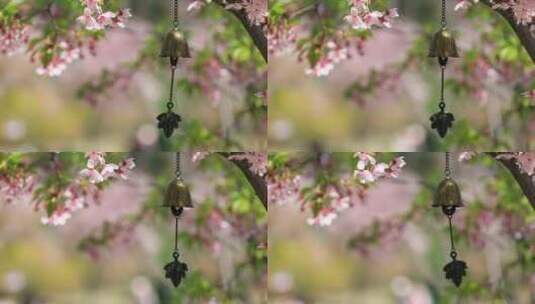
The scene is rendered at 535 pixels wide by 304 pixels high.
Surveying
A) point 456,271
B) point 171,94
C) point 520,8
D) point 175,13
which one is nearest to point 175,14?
point 175,13

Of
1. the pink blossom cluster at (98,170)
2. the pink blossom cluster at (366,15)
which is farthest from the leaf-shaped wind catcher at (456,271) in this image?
the pink blossom cluster at (98,170)

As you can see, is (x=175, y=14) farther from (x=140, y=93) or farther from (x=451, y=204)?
(x=451, y=204)

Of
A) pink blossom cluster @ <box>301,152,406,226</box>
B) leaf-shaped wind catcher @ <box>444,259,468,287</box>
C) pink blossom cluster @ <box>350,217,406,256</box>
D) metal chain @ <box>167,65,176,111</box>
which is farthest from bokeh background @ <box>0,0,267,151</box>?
leaf-shaped wind catcher @ <box>444,259,468,287</box>

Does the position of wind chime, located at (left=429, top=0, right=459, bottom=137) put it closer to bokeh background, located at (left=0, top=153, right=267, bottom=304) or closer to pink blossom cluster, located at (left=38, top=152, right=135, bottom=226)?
bokeh background, located at (left=0, top=153, right=267, bottom=304)

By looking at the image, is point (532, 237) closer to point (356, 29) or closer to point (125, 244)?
point (356, 29)

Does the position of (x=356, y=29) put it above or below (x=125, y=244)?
above

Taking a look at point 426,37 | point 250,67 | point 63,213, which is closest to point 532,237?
point 426,37

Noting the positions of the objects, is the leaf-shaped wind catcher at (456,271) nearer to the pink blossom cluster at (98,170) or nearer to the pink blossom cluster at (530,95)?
the pink blossom cluster at (530,95)
